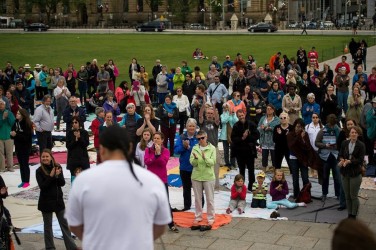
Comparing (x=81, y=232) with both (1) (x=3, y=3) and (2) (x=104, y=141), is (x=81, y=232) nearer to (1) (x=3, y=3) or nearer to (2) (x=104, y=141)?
(2) (x=104, y=141)

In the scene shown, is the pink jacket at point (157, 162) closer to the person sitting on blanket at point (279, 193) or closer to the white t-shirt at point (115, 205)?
the person sitting on blanket at point (279, 193)

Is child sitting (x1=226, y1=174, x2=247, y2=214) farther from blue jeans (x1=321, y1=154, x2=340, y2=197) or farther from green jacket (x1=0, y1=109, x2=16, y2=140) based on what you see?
green jacket (x1=0, y1=109, x2=16, y2=140)

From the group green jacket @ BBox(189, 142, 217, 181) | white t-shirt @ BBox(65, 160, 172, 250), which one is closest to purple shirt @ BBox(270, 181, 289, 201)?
green jacket @ BBox(189, 142, 217, 181)

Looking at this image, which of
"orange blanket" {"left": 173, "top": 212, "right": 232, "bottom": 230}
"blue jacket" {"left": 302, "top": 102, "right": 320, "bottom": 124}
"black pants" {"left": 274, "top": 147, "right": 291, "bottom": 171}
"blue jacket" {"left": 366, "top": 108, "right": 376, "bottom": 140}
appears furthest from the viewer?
"blue jacket" {"left": 302, "top": 102, "right": 320, "bottom": 124}

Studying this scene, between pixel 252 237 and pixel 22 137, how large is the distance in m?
6.21

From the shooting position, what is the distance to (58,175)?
10898mm

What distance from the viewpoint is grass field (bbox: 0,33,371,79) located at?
162 ft

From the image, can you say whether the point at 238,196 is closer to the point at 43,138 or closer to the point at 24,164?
the point at 24,164

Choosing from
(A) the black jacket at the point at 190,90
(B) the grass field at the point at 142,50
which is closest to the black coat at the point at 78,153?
(A) the black jacket at the point at 190,90

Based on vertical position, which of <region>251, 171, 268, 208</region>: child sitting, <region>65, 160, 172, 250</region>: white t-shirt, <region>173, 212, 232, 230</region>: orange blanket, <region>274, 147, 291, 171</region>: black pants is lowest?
<region>173, 212, 232, 230</region>: orange blanket

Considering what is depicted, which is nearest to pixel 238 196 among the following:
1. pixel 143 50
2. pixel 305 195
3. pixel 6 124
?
pixel 305 195

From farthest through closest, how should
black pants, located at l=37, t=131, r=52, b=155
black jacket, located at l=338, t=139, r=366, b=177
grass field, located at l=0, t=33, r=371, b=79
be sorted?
grass field, located at l=0, t=33, r=371, b=79
black pants, located at l=37, t=131, r=52, b=155
black jacket, located at l=338, t=139, r=366, b=177

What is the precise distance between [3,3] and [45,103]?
118m

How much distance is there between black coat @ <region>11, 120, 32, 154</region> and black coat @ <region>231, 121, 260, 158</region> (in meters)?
4.37
